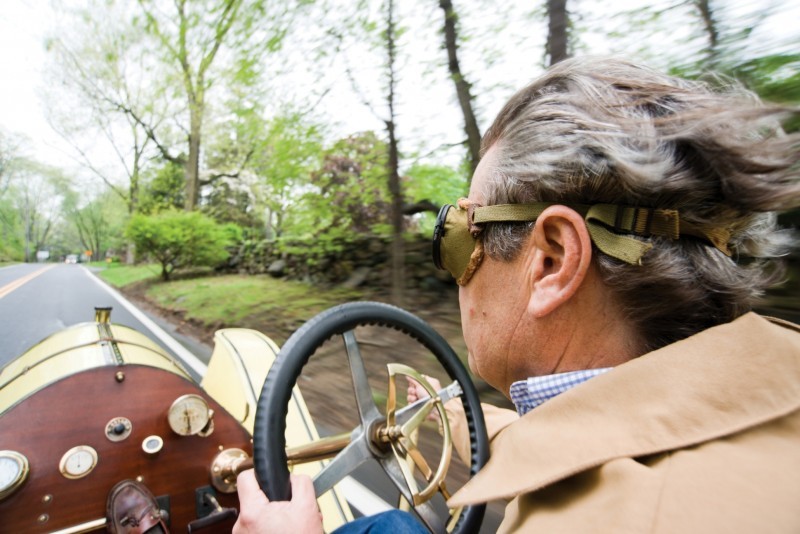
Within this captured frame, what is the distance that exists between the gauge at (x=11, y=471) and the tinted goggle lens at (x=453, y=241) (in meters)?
1.19

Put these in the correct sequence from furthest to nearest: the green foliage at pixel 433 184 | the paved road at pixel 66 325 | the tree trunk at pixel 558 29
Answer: the green foliage at pixel 433 184
the tree trunk at pixel 558 29
the paved road at pixel 66 325

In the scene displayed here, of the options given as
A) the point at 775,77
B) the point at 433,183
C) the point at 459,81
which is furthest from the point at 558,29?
the point at 433,183

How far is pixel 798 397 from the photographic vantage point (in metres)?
0.64

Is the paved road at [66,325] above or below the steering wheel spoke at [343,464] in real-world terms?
below

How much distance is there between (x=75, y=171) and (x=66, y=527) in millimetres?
29441

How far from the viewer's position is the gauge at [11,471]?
1.08 meters

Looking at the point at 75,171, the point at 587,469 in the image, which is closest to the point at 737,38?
the point at 587,469

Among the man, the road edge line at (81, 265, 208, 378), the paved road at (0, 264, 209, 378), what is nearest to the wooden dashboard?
the man

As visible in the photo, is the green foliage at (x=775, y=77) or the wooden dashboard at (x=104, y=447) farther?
the green foliage at (x=775, y=77)

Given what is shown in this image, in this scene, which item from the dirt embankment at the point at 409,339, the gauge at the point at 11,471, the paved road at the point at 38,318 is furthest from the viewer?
the dirt embankment at the point at 409,339

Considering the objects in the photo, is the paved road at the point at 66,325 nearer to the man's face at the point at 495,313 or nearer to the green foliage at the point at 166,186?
the man's face at the point at 495,313

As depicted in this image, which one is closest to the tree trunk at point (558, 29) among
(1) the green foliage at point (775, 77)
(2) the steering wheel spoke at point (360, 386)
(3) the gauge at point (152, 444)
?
(1) the green foliage at point (775, 77)

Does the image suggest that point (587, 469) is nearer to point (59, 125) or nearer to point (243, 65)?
point (243, 65)

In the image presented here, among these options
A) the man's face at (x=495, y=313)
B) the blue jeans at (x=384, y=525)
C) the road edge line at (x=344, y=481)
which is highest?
the man's face at (x=495, y=313)
